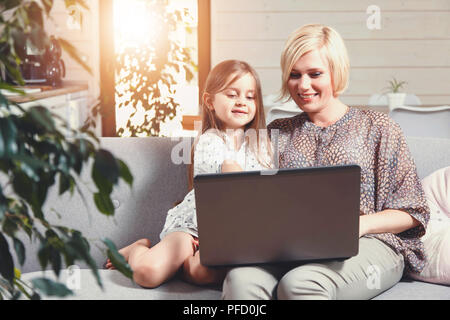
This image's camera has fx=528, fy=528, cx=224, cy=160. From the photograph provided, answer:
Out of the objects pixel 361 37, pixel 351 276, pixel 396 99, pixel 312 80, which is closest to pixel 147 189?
pixel 312 80

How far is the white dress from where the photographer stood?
1485 millimetres

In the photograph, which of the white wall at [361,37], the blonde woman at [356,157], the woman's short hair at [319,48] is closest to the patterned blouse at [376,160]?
the blonde woman at [356,157]

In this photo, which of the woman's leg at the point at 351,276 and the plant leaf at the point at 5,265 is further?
the woman's leg at the point at 351,276

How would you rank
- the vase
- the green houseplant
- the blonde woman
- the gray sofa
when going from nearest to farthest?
the green houseplant < the blonde woman < the gray sofa < the vase

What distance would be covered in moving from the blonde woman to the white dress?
0.12 meters

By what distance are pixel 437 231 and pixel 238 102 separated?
0.66 meters

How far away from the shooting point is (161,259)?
1312mm

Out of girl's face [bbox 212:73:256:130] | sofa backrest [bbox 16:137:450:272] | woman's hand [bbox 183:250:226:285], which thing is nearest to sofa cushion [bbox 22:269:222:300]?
woman's hand [bbox 183:250:226:285]

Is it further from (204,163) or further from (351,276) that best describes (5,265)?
(204,163)

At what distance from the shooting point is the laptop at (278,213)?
1.04 meters

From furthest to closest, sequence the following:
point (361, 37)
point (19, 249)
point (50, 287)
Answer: point (361, 37)
point (19, 249)
point (50, 287)

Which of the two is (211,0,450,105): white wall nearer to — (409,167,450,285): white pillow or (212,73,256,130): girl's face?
(212,73,256,130): girl's face

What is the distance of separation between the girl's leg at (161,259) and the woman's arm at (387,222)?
0.45m

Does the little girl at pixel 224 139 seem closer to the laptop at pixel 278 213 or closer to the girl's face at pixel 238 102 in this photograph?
the girl's face at pixel 238 102
